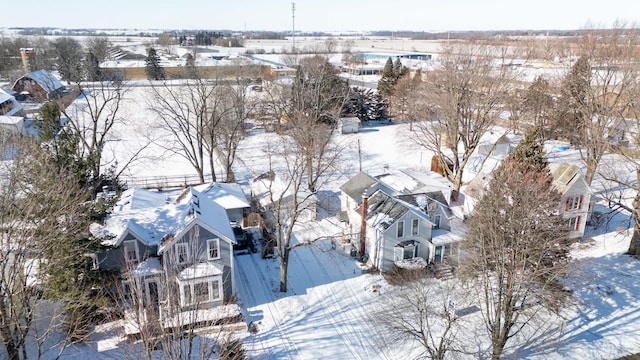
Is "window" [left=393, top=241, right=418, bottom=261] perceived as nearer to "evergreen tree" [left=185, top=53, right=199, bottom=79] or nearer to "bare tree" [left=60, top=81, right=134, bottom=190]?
"bare tree" [left=60, top=81, right=134, bottom=190]

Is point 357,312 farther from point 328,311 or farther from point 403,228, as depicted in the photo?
point 403,228

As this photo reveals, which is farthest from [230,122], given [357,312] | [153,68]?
[153,68]

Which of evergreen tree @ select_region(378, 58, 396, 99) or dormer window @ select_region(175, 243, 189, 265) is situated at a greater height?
evergreen tree @ select_region(378, 58, 396, 99)

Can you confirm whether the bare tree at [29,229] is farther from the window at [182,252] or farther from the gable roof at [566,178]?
the gable roof at [566,178]

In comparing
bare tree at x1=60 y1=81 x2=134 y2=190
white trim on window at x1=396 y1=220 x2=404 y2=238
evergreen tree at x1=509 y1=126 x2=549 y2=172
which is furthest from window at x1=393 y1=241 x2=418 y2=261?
bare tree at x1=60 y1=81 x2=134 y2=190

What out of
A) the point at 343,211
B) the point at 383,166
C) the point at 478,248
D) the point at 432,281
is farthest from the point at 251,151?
the point at 478,248
